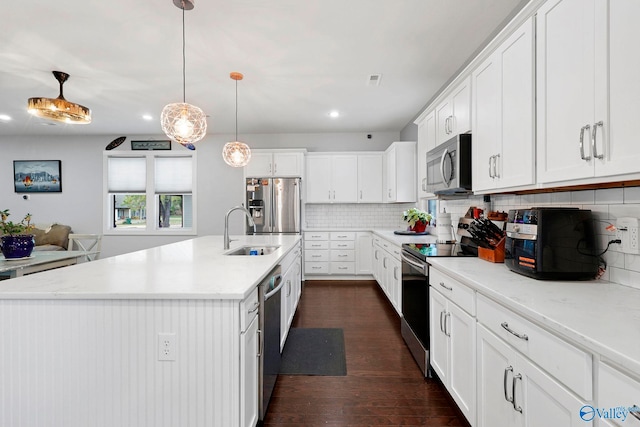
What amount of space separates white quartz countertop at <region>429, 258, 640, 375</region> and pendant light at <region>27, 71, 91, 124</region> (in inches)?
154

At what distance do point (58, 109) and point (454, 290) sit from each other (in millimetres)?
3951

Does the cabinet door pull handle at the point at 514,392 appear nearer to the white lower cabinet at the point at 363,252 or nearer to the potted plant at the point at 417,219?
the potted plant at the point at 417,219

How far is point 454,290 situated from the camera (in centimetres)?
175

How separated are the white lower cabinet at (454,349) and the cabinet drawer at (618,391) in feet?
2.32

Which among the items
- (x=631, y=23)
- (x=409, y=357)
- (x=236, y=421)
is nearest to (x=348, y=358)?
(x=409, y=357)

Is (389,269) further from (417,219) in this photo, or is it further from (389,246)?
(417,219)

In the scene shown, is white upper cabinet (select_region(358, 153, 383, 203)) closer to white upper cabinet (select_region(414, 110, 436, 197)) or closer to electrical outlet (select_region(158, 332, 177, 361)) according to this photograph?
white upper cabinet (select_region(414, 110, 436, 197))

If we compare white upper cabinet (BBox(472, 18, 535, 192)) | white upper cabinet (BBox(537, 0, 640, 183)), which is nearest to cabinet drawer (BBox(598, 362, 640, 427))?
white upper cabinet (BBox(537, 0, 640, 183))

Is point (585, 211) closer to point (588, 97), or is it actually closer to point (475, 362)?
point (588, 97)

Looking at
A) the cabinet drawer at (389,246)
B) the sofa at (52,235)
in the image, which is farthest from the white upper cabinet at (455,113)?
the sofa at (52,235)

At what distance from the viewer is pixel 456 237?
10.2ft

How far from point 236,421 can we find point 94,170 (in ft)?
20.8

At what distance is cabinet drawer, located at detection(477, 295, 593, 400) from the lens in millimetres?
864

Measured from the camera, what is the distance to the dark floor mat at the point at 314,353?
234 centimetres
